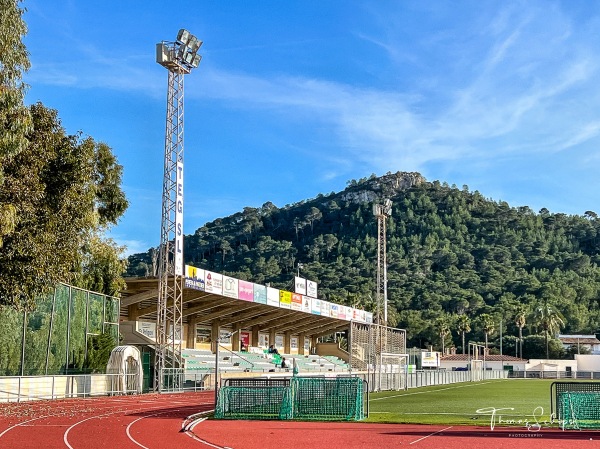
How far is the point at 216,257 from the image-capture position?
19075cm

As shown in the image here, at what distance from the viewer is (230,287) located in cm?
5288

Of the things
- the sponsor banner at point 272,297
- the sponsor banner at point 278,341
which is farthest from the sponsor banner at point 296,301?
the sponsor banner at point 278,341

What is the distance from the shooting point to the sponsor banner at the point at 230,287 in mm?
52156

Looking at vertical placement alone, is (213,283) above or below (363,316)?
above

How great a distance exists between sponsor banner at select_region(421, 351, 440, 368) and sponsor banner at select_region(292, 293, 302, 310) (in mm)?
32371

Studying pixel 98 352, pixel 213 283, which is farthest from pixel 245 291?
pixel 98 352

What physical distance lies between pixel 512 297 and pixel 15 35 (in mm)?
138974

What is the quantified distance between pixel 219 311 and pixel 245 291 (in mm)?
6448

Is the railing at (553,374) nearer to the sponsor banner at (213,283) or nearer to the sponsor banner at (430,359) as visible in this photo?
the sponsor banner at (430,359)

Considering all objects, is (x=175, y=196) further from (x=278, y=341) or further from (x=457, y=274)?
(x=457, y=274)

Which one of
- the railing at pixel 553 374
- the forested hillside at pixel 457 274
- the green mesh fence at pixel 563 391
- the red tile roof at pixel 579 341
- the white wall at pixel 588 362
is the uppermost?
the forested hillside at pixel 457 274

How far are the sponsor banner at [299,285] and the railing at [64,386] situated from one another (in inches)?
1172

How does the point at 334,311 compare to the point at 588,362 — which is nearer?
the point at 334,311

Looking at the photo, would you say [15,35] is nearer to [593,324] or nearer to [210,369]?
[210,369]
